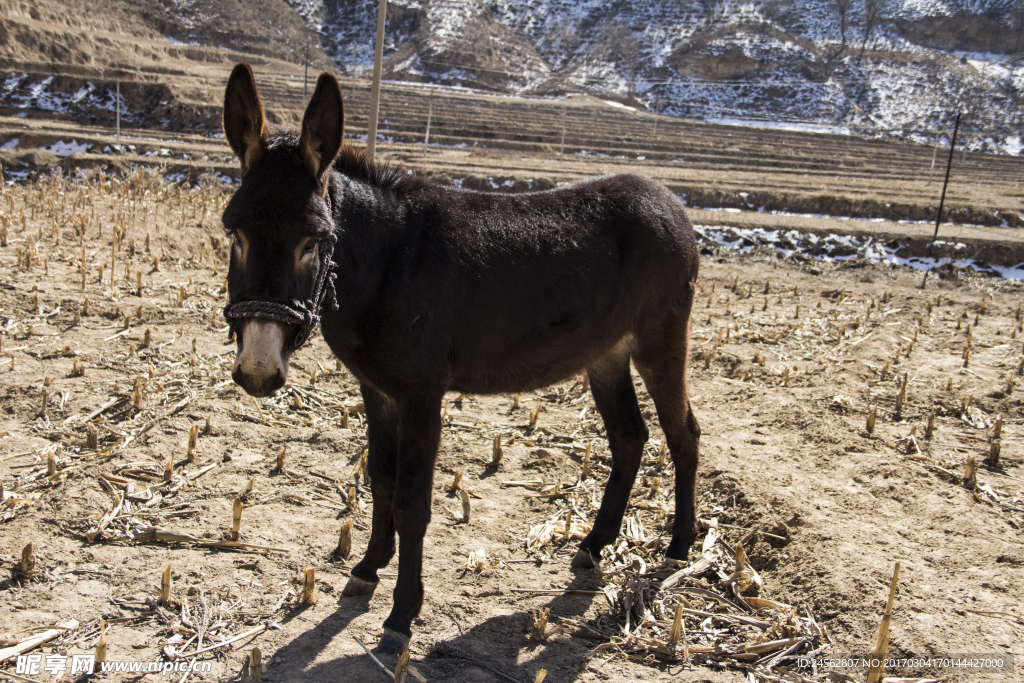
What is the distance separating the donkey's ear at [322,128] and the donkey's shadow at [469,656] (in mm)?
2390

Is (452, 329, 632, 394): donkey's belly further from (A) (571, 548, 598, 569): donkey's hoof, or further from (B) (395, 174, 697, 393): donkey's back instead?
(A) (571, 548, 598, 569): donkey's hoof

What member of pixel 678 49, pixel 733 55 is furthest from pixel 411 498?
pixel 678 49

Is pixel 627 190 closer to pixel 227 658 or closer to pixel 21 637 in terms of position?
pixel 227 658

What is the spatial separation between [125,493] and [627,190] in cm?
393

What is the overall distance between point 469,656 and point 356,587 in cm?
86

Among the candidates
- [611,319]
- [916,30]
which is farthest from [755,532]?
[916,30]

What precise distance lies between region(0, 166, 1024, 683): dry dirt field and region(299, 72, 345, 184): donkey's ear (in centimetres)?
247

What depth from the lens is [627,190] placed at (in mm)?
4324

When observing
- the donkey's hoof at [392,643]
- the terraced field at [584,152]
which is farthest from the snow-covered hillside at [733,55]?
the donkey's hoof at [392,643]

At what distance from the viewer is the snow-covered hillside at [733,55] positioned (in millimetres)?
81188

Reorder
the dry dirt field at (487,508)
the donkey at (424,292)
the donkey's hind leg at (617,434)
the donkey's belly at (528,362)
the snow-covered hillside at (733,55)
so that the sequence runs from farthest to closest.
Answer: the snow-covered hillside at (733,55)
the donkey's hind leg at (617,434)
the donkey's belly at (528,362)
the dry dirt field at (487,508)
the donkey at (424,292)

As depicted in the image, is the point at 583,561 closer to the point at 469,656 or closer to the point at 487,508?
the point at 487,508

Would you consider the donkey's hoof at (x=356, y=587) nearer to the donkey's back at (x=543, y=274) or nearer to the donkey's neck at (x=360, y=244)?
the donkey's back at (x=543, y=274)

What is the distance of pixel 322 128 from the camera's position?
294 centimetres
